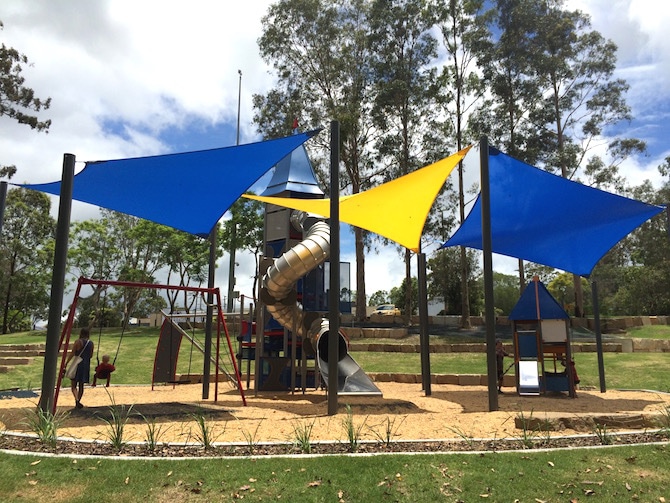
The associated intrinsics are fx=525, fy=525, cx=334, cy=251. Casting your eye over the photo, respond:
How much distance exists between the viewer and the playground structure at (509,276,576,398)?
12148 millimetres

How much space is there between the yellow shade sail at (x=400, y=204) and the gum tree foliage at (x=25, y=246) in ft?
117

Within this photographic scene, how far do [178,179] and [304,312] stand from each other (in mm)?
4584

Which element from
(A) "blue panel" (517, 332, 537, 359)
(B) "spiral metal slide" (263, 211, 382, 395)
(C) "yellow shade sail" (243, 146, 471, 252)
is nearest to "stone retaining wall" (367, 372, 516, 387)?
(A) "blue panel" (517, 332, 537, 359)

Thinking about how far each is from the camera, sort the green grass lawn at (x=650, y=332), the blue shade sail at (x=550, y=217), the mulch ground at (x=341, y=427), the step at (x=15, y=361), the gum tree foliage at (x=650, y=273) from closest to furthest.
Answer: the mulch ground at (x=341, y=427), the blue shade sail at (x=550, y=217), the step at (x=15, y=361), the green grass lawn at (x=650, y=332), the gum tree foliage at (x=650, y=273)

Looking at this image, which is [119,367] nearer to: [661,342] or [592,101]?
[661,342]

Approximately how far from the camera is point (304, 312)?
1278 cm

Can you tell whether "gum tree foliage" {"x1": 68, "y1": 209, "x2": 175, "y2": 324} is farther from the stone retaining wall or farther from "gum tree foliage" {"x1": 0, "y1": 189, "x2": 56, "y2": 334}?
the stone retaining wall

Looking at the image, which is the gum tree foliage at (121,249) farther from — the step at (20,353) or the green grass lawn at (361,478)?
the green grass lawn at (361,478)

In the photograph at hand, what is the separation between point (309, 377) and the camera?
14250 mm

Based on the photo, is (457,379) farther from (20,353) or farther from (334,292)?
(20,353)

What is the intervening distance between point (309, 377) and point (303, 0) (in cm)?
2837

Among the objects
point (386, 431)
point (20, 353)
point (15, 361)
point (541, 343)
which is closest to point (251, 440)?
point (386, 431)

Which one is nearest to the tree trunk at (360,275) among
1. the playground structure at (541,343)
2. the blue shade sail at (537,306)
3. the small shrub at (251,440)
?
the playground structure at (541,343)

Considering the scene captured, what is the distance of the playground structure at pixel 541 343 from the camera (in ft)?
39.9
